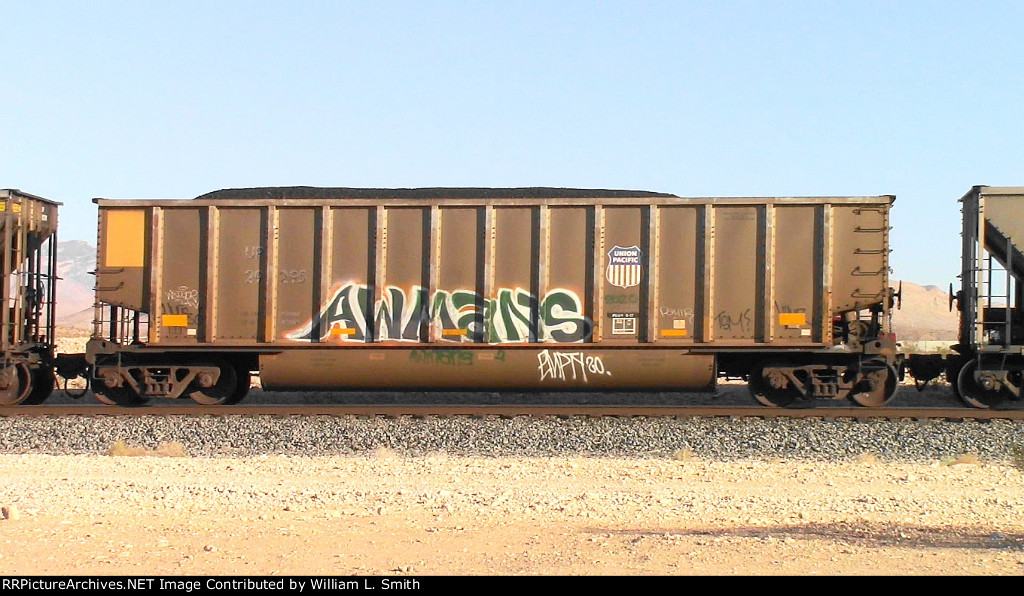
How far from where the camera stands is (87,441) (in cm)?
1240

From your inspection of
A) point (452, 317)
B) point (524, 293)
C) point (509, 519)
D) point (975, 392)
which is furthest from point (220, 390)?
point (975, 392)

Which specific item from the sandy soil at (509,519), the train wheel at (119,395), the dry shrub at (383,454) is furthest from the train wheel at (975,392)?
the train wheel at (119,395)

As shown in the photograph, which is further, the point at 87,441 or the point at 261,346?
the point at 261,346

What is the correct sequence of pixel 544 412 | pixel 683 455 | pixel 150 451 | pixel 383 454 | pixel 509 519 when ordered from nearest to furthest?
pixel 509 519 → pixel 683 455 → pixel 383 454 → pixel 150 451 → pixel 544 412

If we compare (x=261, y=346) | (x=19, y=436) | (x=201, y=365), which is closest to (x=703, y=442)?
(x=261, y=346)

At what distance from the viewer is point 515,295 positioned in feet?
46.7

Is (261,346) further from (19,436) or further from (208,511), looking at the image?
(208,511)

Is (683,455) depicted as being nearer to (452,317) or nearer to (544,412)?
(544,412)

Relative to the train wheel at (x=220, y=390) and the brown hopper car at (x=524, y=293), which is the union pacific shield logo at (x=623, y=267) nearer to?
the brown hopper car at (x=524, y=293)

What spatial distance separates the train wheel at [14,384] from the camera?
578 inches

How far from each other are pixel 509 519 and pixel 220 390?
9.25 m

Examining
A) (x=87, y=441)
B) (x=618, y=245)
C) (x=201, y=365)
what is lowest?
(x=87, y=441)

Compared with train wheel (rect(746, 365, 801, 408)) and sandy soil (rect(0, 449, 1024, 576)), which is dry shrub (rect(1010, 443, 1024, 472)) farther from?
train wheel (rect(746, 365, 801, 408))
